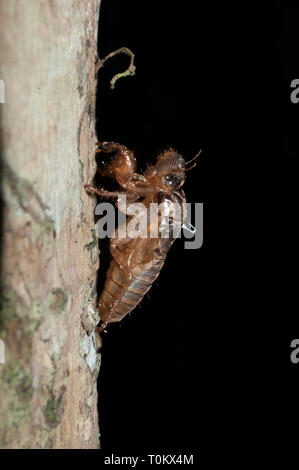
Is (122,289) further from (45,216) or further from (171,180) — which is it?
(45,216)

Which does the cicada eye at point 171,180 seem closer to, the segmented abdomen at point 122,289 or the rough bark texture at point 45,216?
the segmented abdomen at point 122,289

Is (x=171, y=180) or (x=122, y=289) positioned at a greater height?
(x=171, y=180)

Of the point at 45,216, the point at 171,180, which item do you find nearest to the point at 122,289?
the point at 171,180

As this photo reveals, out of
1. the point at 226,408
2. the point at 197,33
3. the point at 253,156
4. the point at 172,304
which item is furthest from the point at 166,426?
the point at 197,33

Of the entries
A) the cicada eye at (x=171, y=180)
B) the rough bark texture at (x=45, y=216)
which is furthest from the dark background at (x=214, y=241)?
the rough bark texture at (x=45, y=216)

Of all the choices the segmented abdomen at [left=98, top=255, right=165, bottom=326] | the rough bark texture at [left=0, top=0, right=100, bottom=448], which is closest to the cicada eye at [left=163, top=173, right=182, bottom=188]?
the segmented abdomen at [left=98, top=255, right=165, bottom=326]

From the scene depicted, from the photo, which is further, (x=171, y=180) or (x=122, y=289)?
(x=171, y=180)

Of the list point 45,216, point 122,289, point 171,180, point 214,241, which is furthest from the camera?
point 214,241

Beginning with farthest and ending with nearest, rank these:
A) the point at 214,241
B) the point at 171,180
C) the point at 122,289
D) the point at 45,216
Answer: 1. the point at 214,241
2. the point at 171,180
3. the point at 122,289
4. the point at 45,216
